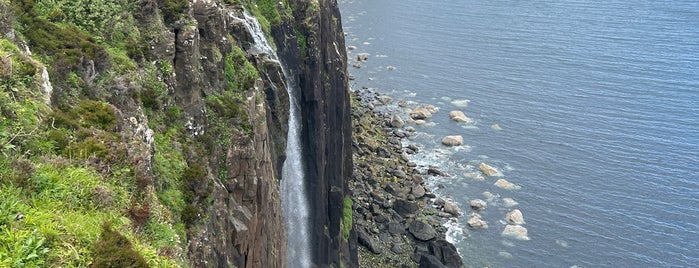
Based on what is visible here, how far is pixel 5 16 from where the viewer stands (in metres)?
17.1


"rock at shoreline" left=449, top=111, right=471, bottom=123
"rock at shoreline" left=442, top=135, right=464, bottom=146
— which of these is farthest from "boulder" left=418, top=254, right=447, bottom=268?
"rock at shoreline" left=449, top=111, right=471, bottom=123

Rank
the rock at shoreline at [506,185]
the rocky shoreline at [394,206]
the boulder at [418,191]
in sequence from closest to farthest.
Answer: the rocky shoreline at [394,206] → the boulder at [418,191] → the rock at shoreline at [506,185]

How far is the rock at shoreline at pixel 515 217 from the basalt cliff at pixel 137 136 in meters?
39.2

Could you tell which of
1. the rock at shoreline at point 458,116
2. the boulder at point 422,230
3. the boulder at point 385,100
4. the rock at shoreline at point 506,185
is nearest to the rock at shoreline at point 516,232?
the boulder at point 422,230

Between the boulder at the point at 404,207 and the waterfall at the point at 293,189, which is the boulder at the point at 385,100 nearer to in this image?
the boulder at the point at 404,207

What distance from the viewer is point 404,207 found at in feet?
218

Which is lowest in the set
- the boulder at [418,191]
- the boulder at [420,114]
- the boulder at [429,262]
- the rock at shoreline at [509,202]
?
the boulder at [429,262]

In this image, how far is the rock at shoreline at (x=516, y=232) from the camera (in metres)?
64.5

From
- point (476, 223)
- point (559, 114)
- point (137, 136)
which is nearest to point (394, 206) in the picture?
point (476, 223)

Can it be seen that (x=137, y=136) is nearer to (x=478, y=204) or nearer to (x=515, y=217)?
(x=515, y=217)

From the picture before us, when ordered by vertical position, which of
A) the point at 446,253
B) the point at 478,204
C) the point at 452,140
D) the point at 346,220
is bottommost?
the point at 446,253

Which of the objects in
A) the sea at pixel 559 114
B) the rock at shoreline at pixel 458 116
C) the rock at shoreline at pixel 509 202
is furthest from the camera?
the rock at shoreline at pixel 458 116

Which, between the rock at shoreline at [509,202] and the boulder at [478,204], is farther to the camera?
the rock at shoreline at [509,202]

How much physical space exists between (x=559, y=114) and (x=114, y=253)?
87524mm
